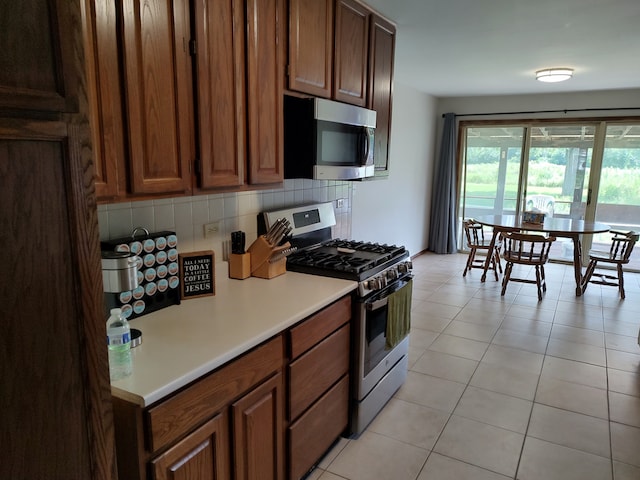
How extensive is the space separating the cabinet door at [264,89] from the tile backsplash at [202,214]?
346 millimetres

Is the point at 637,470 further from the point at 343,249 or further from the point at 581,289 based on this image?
the point at 581,289

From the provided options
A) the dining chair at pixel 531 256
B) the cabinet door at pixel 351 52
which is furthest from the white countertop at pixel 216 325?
the dining chair at pixel 531 256

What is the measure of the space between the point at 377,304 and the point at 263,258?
2.06ft

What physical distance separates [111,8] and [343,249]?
1788 mm

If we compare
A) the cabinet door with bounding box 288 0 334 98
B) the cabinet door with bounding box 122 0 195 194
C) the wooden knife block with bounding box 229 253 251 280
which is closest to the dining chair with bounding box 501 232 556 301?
the cabinet door with bounding box 288 0 334 98

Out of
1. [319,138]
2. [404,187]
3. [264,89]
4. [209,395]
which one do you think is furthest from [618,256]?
[209,395]

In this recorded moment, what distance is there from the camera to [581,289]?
4.99 meters

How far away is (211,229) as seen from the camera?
2180 mm

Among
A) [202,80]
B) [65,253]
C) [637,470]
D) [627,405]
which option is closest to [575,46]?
[627,405]

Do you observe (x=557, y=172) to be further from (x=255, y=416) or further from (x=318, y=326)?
(x=255, y=416)

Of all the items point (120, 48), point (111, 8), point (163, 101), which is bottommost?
point (163, 101)

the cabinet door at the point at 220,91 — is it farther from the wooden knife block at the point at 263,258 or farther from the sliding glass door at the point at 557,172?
the sliding glass door at the point at 557,172

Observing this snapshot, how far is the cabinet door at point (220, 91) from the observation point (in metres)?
1.61

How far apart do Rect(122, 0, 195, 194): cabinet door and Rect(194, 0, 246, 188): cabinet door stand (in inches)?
2.1
